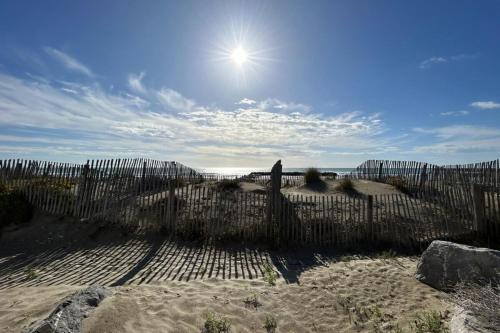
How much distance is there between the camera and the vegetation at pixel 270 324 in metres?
4.21

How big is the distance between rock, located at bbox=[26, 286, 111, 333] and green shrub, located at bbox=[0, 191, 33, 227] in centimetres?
831

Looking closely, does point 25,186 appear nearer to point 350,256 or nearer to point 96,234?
point 96,234

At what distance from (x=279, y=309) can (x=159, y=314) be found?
191cm

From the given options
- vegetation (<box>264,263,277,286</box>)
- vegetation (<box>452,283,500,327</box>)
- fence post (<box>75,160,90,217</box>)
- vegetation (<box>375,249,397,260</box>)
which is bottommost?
→ vegetation (<box>264,263,277,286</box>)

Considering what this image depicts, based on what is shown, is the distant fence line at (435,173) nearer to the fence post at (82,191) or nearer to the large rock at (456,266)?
the large rock at (456,266)

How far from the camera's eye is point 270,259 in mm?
7566

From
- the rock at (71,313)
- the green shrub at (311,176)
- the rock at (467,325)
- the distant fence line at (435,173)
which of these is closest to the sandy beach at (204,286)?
the rock at (71,313)

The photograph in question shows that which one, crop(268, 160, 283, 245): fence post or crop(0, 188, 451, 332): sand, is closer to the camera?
crop(0, 188, 451, 332): sand

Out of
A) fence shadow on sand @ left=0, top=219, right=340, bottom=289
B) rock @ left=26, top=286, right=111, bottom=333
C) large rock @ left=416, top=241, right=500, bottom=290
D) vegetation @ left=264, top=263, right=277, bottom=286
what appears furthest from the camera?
fence shadow on sand @ left=0, top=219, right=340, bottom=289

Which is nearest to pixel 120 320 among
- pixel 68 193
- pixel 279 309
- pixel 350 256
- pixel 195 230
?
pixel 279 309

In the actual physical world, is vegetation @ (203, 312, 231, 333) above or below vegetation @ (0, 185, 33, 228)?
below

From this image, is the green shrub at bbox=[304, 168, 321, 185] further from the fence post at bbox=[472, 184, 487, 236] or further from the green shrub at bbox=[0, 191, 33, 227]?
the green shrub at bbox=[0, 191, 33, 227]

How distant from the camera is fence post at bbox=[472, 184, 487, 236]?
8.60 metres

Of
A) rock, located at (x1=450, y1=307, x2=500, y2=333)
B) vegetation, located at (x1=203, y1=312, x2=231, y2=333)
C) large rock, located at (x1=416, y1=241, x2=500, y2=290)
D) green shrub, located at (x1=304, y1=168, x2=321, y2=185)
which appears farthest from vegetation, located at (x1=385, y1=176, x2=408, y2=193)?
vegetation, located at (x1=203, y1=312, x2=231, y2=333)
